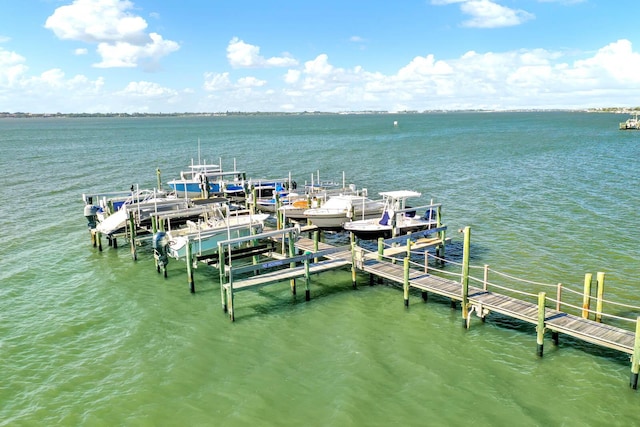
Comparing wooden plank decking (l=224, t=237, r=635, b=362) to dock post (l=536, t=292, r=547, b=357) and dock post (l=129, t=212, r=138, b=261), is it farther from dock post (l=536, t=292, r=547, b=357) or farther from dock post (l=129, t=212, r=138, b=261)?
dock post (l=129, t=212, r=138, b=261)

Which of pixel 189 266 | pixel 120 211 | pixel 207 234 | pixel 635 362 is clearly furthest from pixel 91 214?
pixel 635 362

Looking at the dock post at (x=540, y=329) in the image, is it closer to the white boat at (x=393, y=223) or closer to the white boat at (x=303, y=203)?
the white boat at (x=393, y=223)

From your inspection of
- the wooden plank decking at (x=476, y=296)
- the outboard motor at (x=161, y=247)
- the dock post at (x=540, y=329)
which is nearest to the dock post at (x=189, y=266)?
the outboard motor at (x=161, y=247)

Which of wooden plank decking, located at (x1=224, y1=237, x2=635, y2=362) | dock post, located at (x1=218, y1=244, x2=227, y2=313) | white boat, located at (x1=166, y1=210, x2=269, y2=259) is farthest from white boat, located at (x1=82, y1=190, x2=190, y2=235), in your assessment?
wooden plank decking, located at (x1=224, y1=237, x2=635, y2=362)

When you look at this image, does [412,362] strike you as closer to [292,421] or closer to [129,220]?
[292,421]

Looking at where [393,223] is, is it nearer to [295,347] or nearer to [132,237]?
[295,347]

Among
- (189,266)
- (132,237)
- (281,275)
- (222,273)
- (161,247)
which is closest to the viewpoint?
(222,273)
